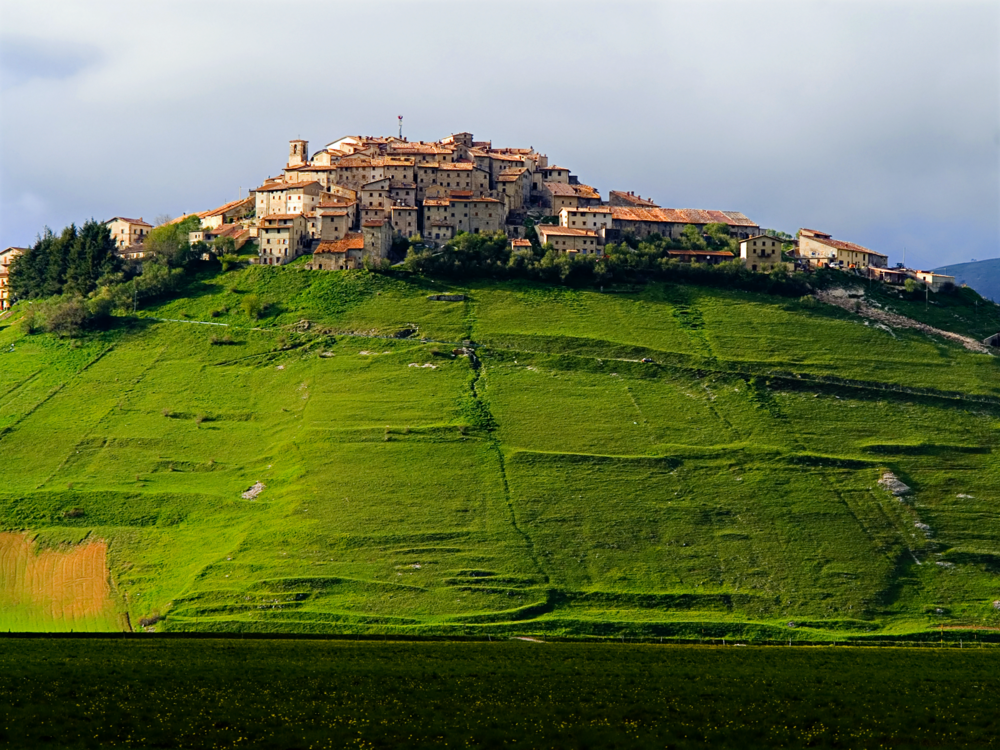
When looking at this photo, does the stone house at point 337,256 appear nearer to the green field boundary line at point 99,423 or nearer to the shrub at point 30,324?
the green field boundary line at point 99,423

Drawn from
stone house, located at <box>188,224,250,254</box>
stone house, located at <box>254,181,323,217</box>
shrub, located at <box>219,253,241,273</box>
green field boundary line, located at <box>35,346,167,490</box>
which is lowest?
green field boundary line, located at <box>35,346,167,490</box>

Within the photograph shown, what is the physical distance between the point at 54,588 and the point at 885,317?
95.3m

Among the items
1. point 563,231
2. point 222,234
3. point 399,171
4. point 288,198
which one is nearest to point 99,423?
point 222,234

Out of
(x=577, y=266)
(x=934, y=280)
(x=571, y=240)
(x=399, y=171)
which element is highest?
(x=399, y=171)

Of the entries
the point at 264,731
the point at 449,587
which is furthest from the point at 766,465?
the point at 264,731

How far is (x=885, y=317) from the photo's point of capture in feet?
473

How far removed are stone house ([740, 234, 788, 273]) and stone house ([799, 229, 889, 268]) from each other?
6.58 m

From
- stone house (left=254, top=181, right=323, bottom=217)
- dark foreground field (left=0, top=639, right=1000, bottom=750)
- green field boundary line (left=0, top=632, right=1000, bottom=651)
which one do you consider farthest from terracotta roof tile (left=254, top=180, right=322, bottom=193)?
dark foreground field (left=0, top=639, right=1000, bottom=750)

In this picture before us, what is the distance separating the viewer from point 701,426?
11594 centimetres

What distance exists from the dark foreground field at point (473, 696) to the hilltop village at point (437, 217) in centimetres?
8205

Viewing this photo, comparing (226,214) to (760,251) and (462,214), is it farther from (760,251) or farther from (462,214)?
(760,251)

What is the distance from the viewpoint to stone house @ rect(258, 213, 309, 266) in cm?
15100

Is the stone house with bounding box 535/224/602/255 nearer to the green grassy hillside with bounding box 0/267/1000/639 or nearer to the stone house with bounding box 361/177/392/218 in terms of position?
the green grassy hillside with bounding box 0/267/1000/639

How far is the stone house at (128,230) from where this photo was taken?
17400cm
